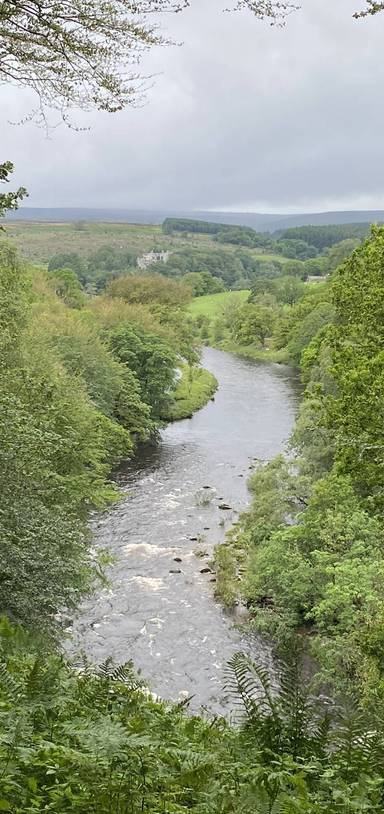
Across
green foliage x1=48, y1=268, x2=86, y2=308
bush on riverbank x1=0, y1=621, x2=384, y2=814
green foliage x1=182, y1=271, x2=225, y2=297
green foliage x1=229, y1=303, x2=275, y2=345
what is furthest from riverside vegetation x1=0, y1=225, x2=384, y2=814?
green foliage x1=182, y1=271, x2=225, y2=297

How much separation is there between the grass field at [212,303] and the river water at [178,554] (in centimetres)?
5868

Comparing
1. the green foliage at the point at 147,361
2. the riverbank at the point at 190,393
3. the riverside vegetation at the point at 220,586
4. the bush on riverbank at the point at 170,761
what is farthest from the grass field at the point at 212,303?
the bush on riverbank at the point at 170,761

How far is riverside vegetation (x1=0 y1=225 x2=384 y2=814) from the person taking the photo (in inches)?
160

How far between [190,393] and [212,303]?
→ 65.5 meters

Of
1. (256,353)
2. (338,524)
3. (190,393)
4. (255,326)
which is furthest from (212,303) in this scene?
(338,524)

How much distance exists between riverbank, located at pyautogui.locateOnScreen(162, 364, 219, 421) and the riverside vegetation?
7.66 m

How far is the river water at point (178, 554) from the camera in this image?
18.5 m

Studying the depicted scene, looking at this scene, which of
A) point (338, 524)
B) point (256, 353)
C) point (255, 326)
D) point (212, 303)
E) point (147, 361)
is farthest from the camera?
point (212, 303)

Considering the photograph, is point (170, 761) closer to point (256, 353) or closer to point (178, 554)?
point (178, 554)

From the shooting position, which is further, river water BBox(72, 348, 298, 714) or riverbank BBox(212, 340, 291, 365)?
riverbank BBox(212, 340, 291, 365)

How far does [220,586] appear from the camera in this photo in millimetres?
22750

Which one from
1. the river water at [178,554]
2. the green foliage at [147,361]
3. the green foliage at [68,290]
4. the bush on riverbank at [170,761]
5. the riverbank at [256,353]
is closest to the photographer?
the bush on riverbank at [170,761]

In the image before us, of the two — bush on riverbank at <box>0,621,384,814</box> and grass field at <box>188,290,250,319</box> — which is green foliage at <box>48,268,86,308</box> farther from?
bush on riverbank at <box>0,621,384,814</box>

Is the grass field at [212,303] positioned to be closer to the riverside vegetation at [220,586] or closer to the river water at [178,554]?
the river water at [178,554]
